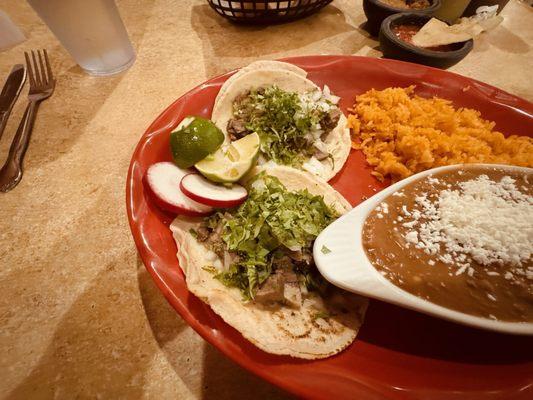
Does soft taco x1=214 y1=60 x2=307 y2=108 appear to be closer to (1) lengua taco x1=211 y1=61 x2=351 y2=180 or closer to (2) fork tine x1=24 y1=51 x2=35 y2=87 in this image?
(1) lengua taco x1=211 y1=61 x2=351 y2=180

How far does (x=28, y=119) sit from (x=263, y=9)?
7.52 feet

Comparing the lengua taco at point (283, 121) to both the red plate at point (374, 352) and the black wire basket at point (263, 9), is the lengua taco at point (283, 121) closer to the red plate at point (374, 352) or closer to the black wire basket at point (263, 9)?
the red plate at point (374, 352)

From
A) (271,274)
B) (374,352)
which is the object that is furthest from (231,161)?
(374,352)

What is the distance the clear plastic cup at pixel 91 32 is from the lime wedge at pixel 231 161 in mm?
1648

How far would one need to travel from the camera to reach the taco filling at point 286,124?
2.09 meters

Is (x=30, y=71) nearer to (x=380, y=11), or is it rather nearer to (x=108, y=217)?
(x=108, y=217)

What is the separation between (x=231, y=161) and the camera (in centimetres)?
188

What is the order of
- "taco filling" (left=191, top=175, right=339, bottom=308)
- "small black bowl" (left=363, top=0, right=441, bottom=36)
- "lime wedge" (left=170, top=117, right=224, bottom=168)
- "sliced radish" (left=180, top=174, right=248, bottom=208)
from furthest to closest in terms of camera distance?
"small black bowl" (left=363, top=0, right=441, bottom=36)
"lime wedge" (left=170, top=117, right=224, bottom=168)
"sliced radish" (left=180, top=174, right=248, bottom=208)
"taco filling" (left=191, top=175, right=339, bottom=308)

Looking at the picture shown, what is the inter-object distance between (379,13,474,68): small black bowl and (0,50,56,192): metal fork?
2884 millimetres

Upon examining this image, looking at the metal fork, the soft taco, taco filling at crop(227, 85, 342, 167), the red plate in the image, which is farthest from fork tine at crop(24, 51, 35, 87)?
taco filling at crop(227, 85, 342, 167)

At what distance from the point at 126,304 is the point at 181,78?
200 centimetres

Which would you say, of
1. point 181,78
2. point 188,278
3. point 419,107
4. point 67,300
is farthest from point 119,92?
point 419,107

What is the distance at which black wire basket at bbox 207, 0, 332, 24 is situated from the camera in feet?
9.70

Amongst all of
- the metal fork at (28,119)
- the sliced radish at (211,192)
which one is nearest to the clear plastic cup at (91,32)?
the metal fork at (28,119)
